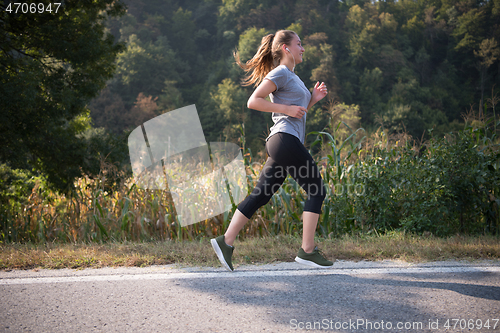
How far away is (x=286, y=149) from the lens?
256cm

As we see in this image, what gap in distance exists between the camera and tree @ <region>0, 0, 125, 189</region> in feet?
20.0

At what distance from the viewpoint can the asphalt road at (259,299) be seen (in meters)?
1.86

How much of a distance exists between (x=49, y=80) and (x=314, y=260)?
7.19 metres

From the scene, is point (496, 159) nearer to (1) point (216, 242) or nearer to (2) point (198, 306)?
(1) point (216, 242)

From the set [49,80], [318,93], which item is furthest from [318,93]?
[49,80]

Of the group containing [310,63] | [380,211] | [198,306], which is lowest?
[198,306]

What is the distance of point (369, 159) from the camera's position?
14.1 ft

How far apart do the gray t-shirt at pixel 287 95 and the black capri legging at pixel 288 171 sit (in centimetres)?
5

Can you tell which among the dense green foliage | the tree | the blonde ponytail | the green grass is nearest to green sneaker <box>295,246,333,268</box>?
the green grass

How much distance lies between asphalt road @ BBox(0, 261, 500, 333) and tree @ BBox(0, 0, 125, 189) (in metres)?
4.23

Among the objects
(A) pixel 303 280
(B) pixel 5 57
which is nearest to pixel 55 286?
(A) pixel 303 280

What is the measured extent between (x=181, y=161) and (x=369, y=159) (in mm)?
2240

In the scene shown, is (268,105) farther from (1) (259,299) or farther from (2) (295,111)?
(1) (259,299)

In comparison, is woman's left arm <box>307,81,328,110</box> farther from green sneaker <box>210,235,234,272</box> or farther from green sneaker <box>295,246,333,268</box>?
green sneaker <box>210,235,234,272</box>
